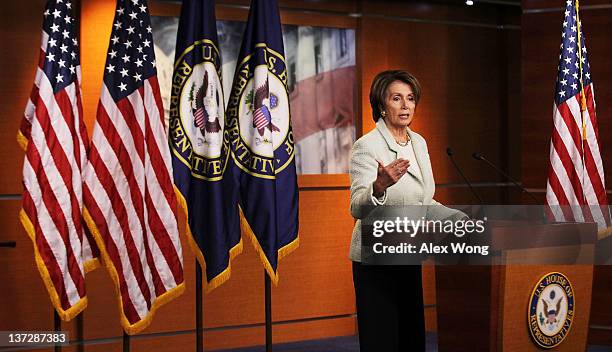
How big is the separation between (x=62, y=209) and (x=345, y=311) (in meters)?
3.32

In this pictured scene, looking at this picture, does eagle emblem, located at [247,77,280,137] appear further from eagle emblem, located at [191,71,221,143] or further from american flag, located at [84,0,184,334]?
american flag, located at [84,0,184,334]

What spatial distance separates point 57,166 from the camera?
4945 millimetres

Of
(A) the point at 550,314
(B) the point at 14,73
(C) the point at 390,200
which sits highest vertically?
(B) the point at 14,73

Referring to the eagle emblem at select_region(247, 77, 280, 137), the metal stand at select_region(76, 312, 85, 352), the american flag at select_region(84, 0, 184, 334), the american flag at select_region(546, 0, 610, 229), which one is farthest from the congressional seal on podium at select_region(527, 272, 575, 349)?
the metal stand at select_region(76, 312, 85, 352)

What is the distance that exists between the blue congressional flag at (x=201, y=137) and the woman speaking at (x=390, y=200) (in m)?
1.15

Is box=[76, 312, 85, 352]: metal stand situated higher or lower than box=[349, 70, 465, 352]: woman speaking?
lower

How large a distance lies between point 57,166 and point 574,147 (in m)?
3.65

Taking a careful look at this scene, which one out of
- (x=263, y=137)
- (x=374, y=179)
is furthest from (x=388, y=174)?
(x=263, y=137)

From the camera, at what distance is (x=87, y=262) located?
16.8 ft

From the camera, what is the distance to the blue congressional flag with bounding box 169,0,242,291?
5309 millimetres

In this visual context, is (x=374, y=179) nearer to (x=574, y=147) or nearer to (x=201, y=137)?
(x=201, y=137)

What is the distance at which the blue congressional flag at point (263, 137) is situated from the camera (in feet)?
17.8

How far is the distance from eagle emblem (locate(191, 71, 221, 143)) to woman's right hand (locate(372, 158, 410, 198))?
145 centimetres

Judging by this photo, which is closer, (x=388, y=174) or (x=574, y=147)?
(x=388, y=174)
